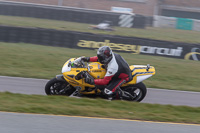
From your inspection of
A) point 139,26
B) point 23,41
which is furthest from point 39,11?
point 23,41

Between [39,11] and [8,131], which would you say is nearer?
[8,131]

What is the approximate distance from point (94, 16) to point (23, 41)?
45.5 ft

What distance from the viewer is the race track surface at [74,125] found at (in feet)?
16.3

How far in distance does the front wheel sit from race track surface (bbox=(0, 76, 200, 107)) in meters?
0.76

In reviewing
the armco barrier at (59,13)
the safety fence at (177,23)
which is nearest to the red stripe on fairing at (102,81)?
the armco barrier at (59,13)

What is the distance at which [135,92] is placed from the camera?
27.0 feet

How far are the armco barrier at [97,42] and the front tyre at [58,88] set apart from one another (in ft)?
33.0

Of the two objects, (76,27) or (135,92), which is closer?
(135,92)

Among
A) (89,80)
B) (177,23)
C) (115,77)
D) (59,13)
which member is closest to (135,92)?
(115,77)

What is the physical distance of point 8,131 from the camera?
4.76 metres

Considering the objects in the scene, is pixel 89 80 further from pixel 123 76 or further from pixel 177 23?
pixel 177 23

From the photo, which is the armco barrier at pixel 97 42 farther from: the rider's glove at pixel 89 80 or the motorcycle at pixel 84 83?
the rider's glove at pixel 89 80

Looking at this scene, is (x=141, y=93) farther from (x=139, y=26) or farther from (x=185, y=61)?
(x=139, y=26)

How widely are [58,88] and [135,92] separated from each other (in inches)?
83.9
